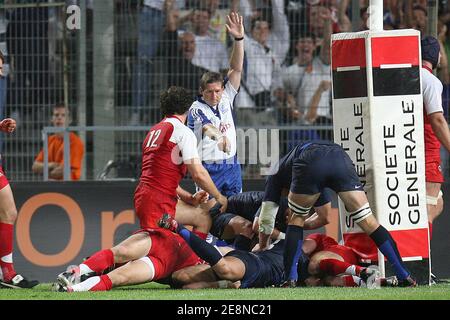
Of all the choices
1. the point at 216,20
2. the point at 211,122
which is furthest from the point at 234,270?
the point at 216,20

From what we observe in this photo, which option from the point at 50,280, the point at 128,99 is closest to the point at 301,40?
the point at 128,99

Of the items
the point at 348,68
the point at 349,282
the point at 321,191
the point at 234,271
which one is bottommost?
the point at 349,282

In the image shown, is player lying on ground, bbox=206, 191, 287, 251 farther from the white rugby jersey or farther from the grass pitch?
the grass pitch

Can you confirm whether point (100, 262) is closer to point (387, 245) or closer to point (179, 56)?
point (387, 245)

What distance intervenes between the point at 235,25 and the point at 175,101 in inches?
69.7

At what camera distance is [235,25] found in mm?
11211

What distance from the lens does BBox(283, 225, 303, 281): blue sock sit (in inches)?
364

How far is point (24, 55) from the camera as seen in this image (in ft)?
40.1

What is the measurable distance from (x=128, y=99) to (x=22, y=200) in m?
1.57

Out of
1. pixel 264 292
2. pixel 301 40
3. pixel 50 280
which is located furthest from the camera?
pixel 301 40

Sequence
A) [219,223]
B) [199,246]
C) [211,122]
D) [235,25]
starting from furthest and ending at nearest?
[235,25]
[211,122]
[219,223]
[199,246]

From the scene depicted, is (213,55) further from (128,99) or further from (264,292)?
(264,292)

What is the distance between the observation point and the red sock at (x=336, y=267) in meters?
9.39

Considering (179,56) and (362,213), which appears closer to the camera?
(362,213)
